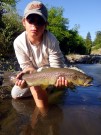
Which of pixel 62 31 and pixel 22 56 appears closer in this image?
pixel 22 56

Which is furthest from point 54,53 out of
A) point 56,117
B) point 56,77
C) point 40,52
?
point 56,117

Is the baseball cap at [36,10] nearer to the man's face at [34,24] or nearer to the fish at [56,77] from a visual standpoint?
the man's face at [34,24]

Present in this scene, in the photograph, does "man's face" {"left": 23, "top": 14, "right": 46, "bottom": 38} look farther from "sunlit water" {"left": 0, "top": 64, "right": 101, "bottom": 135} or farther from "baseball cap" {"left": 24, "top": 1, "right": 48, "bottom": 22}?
"sunlit water" {"left": 0, "top": 64, "right": 101, "bottom": 135}

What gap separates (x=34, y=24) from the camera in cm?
563

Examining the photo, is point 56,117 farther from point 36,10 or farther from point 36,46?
point 36,10

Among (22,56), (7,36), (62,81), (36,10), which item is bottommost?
(62,81)

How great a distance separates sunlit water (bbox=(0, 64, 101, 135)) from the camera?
4.99m

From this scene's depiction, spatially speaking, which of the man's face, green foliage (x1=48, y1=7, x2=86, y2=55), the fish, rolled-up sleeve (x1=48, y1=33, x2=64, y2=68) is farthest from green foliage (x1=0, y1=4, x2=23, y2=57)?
green foliage (x1=48, y1=7, x2=86, y2=55)

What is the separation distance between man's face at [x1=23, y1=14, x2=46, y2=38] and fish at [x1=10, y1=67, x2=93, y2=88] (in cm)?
82

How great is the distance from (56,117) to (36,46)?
4.82ft

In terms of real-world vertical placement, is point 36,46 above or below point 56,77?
above

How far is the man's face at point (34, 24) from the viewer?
5590 mm

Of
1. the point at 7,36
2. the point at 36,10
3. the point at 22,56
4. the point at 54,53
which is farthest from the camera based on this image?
the point at 7,36

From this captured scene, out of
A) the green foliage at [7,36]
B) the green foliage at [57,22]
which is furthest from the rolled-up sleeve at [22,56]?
the green foliage at [57,22]
